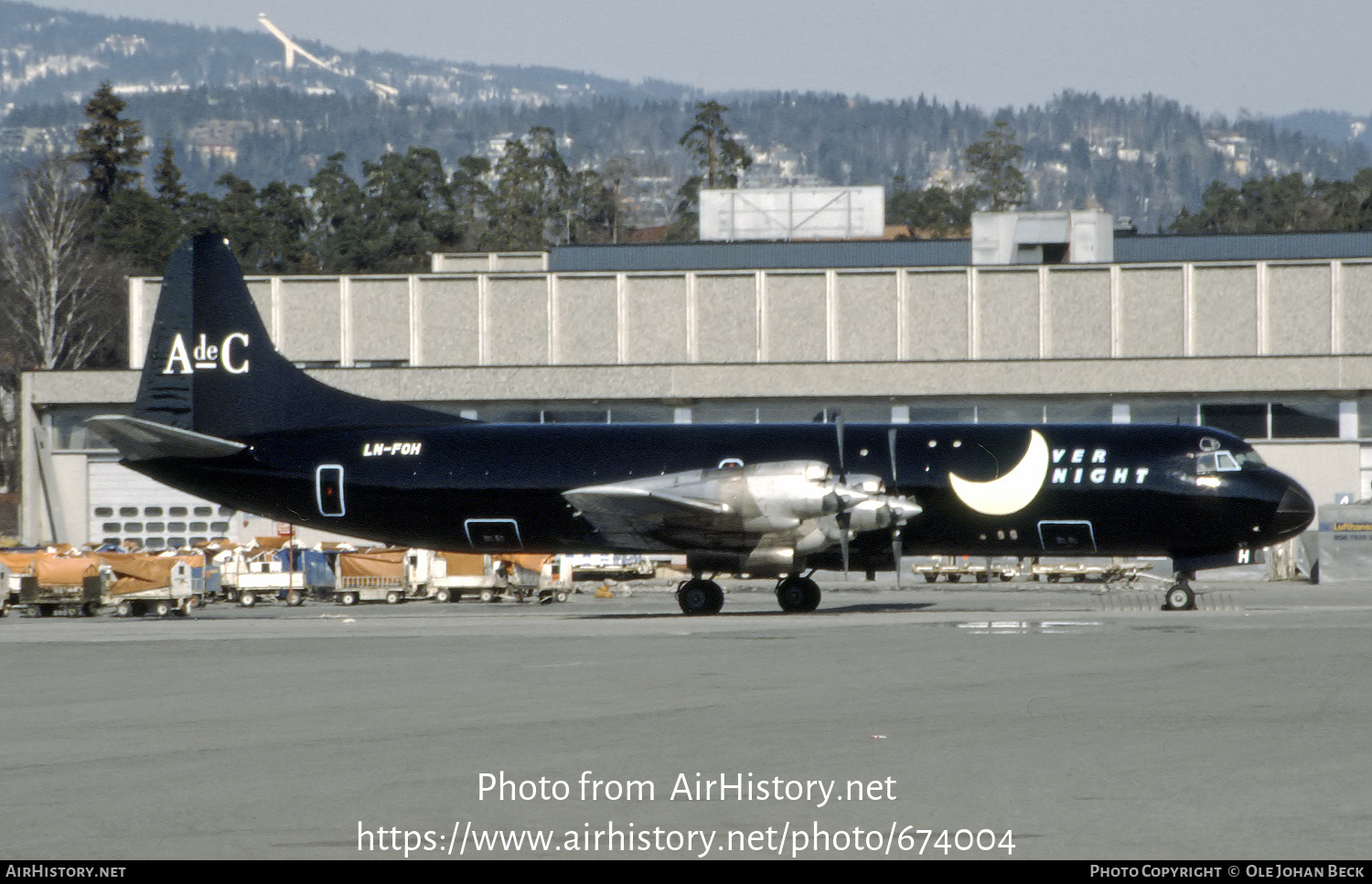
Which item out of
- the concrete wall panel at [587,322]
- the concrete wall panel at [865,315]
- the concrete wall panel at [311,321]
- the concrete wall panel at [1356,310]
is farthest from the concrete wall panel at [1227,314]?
the concrete wall panel at [311,321]

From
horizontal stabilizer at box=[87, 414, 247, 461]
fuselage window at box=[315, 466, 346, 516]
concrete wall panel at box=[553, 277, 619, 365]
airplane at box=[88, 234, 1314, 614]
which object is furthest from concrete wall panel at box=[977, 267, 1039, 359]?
horizontal stabilizer at box=[87, 414, 247, 461]

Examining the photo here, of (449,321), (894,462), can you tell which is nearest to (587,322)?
(449,321)

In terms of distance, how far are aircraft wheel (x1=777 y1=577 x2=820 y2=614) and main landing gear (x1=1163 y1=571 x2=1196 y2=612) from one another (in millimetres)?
7749

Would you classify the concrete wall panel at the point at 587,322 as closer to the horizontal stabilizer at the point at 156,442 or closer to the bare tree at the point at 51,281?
the horizontal stabilizer at the point at 156,442

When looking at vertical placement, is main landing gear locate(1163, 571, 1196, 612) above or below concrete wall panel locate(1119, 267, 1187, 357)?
below

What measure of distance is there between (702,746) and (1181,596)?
869 inches

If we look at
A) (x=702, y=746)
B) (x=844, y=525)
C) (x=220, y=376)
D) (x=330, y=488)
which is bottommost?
(x=844, y=525)

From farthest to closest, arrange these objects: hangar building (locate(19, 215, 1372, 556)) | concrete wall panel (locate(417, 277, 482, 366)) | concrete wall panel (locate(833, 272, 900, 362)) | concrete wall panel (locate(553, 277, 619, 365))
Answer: concrete wall panel (locate(417, 277, 482, 366)) → concrete wall panel (locate(553, 277, 619, 365)) → concrete wall panel (locate(833, 272, 900, 362)) → hangar building (locate(19, 215, 1372, 556))

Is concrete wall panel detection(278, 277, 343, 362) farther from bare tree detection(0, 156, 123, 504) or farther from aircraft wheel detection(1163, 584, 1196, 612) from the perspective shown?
aircraft wheel detection(1163, 584, 1196, 612)

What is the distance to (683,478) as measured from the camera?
3306 centimetres

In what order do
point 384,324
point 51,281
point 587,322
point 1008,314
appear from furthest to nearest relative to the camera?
1. point 51,281
2. point 384,324
3. point 587,322
4. point 1008,314

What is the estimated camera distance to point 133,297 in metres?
65.5

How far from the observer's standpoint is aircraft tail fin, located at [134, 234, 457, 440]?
3703cm

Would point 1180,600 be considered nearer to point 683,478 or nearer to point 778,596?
point 778,596
